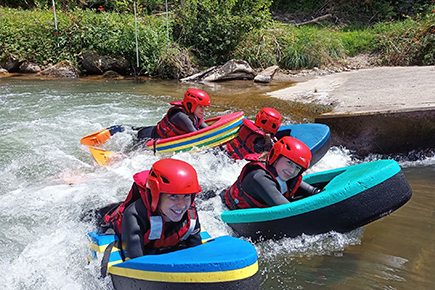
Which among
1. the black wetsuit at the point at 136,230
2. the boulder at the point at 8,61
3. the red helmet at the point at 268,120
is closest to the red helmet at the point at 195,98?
the red helmet at the point at 268,120

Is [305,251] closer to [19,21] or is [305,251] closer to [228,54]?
[228,54]

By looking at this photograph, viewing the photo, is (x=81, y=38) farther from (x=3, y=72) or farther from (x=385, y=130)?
(x=385, y=130)

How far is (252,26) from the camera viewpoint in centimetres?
1238

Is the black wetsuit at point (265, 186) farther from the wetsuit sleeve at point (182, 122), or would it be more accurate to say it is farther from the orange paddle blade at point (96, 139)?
the orange paddle blade at point (96, 139)

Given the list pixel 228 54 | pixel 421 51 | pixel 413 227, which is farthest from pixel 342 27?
pixel 413 227

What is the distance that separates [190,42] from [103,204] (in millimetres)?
9961

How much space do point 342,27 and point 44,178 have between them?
14592 millimetres

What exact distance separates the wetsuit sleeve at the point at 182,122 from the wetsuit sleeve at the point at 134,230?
3.22 metres

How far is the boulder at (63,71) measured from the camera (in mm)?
12219

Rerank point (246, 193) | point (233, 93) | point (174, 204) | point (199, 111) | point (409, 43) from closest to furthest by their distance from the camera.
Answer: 1. point (174, 204)
2. point (246, 193)
3. point (199, 111)
4. point (233, 93)
5. point (409, 43)

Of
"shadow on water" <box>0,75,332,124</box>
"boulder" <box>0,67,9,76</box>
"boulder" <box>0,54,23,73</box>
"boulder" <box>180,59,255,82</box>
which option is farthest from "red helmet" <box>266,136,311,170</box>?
"boulder" <box>0,54,23,73</box>

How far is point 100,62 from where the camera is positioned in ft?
40.8

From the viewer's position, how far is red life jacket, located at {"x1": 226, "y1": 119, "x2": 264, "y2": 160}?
15.8 ft

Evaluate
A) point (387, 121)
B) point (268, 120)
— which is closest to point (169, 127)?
point (268, 120)
